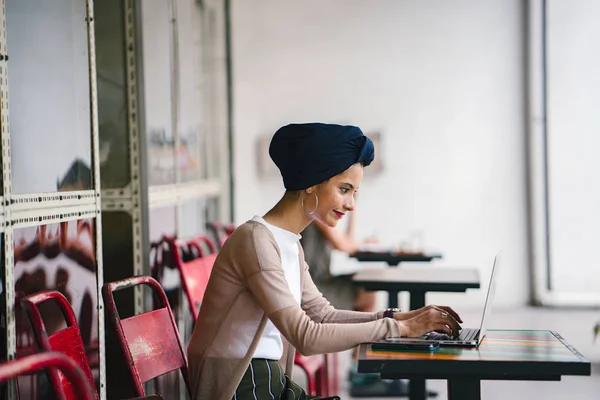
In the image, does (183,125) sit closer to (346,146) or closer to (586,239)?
(346,146)

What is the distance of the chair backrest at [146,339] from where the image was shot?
2053 millimetres

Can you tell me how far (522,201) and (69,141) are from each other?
497cm

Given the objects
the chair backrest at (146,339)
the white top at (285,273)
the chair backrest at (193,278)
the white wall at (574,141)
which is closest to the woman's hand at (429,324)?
the white top at (285,273)

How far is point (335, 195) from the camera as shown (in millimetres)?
2037

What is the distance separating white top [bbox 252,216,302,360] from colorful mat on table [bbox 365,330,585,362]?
0.86 feet

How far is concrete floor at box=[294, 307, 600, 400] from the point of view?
13.6 feet

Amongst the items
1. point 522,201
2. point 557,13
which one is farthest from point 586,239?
point 557,13

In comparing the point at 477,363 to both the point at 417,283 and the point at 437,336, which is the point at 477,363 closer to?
the point at 437,336

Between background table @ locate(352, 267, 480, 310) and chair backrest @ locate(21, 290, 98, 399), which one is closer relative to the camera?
chair backrest @ locate(21, 290, 98, 399)

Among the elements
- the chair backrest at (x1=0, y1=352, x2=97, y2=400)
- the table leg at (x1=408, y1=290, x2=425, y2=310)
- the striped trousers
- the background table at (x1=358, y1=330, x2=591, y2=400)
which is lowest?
the table leg at (x1=408, y1=290, x2=425, y2=310)

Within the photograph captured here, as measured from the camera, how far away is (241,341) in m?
1.92

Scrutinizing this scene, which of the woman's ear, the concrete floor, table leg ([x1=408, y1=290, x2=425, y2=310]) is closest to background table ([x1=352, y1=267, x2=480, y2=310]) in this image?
table leg ([x1=408, y1=290, x2=425, y2=310])

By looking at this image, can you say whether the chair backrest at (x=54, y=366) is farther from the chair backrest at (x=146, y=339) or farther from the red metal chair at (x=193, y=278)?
the red metal chair at (x=193, y=278)

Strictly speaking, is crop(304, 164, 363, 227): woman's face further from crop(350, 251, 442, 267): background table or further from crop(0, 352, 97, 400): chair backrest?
crop(350, 251, 442, 267): background table
